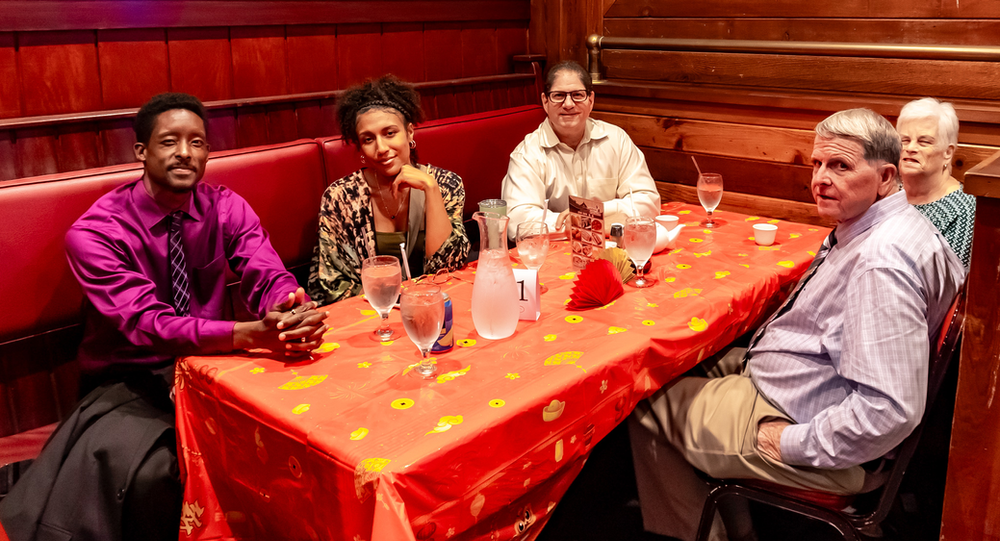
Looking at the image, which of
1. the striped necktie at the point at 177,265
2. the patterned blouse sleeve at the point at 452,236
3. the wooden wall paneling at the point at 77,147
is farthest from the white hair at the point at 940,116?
the wooden wall paneling at the point at 77,147

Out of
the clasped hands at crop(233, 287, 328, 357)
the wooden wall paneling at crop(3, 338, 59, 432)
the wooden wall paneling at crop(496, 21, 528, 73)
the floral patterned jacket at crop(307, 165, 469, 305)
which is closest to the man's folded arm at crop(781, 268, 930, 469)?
the clasped hands at crop(233, 287, 328, 357)

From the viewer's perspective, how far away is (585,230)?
2033 millimetres

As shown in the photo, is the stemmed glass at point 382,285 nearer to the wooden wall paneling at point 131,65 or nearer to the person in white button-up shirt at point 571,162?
the person in white button-up shirt at point 571,162

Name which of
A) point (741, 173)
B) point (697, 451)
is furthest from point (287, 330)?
point (741, 173)

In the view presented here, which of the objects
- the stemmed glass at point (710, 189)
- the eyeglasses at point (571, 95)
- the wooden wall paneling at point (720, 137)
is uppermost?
the eyeglasses at point (571, 95)

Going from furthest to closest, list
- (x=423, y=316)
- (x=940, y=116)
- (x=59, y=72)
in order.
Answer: (x=940, y=116) < (x=59, y=72) < (x=423, y=316)

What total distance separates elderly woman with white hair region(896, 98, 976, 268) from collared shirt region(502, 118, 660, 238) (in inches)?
34.1

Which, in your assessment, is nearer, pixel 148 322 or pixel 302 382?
pixel 302 382

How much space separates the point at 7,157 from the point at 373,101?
108cm

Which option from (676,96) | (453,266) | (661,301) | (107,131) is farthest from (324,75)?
(661,301)

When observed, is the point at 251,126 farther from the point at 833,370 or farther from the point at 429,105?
the point at 833,370

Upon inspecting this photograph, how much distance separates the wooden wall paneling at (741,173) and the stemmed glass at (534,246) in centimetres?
170

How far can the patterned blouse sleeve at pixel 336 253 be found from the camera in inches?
86.0

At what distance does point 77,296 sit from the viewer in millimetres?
2041
